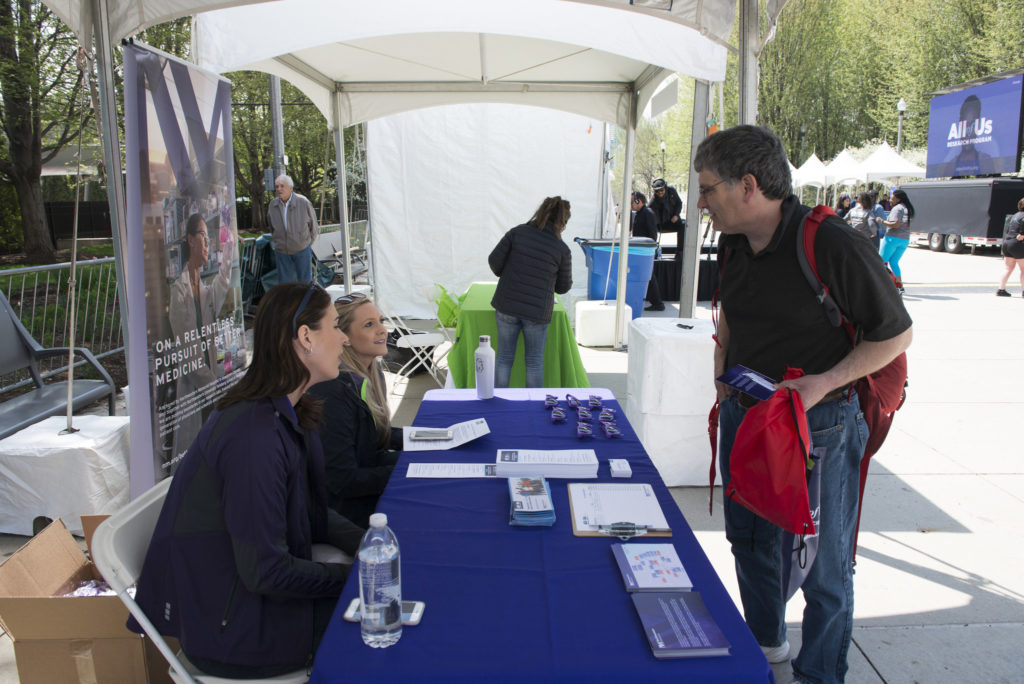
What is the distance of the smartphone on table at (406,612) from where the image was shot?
51.9 inches

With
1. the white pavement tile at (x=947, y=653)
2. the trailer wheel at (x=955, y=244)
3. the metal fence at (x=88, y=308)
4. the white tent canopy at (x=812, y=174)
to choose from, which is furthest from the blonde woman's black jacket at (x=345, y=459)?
the trailer wheel at (x=955, y=244)

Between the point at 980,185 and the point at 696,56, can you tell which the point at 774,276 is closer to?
the point at 696,56

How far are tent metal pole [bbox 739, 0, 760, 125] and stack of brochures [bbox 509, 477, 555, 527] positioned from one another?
6.05 ft

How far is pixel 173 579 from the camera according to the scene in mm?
1521

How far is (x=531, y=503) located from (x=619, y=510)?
0.79ft

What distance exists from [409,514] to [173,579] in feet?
1.93

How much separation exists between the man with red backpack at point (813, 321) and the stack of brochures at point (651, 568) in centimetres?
56

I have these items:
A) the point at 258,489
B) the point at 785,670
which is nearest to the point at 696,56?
the point at 785,670

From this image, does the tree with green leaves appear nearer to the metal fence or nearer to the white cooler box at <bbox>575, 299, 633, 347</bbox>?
the metal fence

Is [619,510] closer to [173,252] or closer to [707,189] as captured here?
[707,189]

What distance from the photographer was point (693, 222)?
4.59m

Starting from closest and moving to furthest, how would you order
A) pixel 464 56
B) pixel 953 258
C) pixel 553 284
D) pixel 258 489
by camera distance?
pixel 258 489 → pixel 553 284 → pixel 464 56 → pixel 953 258

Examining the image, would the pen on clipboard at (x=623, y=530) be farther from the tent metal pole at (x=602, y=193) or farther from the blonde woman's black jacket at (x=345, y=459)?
the tent metal pole at (x=602, y=193)

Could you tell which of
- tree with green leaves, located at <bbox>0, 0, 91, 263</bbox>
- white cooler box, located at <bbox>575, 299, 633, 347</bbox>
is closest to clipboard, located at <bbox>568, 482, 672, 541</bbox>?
white cooler box, located at <bbox>575, 299, 633, 347</bbox>
